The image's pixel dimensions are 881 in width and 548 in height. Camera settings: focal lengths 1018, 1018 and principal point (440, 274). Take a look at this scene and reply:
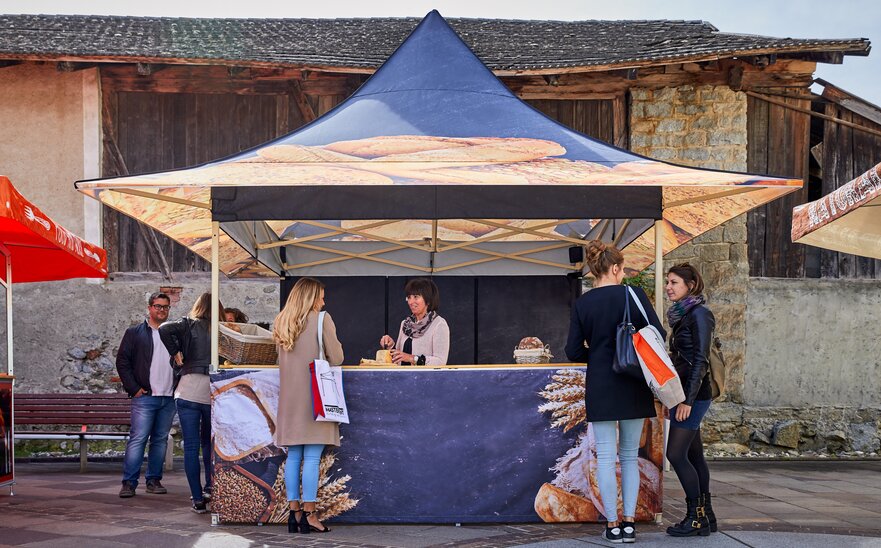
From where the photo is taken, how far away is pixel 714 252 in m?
13.2

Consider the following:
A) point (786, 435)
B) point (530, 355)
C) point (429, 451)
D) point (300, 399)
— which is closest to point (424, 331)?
point (530, 355)

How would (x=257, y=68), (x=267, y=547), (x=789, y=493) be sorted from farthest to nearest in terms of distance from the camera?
(x=257, y=68) < (x=789, y=493) < (x=267, y=547)

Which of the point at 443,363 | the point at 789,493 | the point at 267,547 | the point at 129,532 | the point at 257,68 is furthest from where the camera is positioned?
the point at 257,68

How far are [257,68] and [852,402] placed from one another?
8.90m

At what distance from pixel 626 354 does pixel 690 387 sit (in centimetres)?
49

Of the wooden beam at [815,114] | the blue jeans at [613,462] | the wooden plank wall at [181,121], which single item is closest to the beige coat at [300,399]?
the blue jeans at [613,462]

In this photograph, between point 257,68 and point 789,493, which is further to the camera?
point 257,68

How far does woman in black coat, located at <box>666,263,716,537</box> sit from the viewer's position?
6238 mm

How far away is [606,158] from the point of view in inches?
298

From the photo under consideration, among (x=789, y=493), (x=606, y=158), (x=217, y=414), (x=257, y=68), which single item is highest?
(x=257, y=68)

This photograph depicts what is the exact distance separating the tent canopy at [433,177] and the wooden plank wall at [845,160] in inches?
210

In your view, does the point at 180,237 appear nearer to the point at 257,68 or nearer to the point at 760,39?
the point at 257,68

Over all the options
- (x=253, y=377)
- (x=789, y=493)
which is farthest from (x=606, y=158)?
(x=789, y=493)

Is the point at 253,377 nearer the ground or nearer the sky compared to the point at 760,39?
nearer the ground
